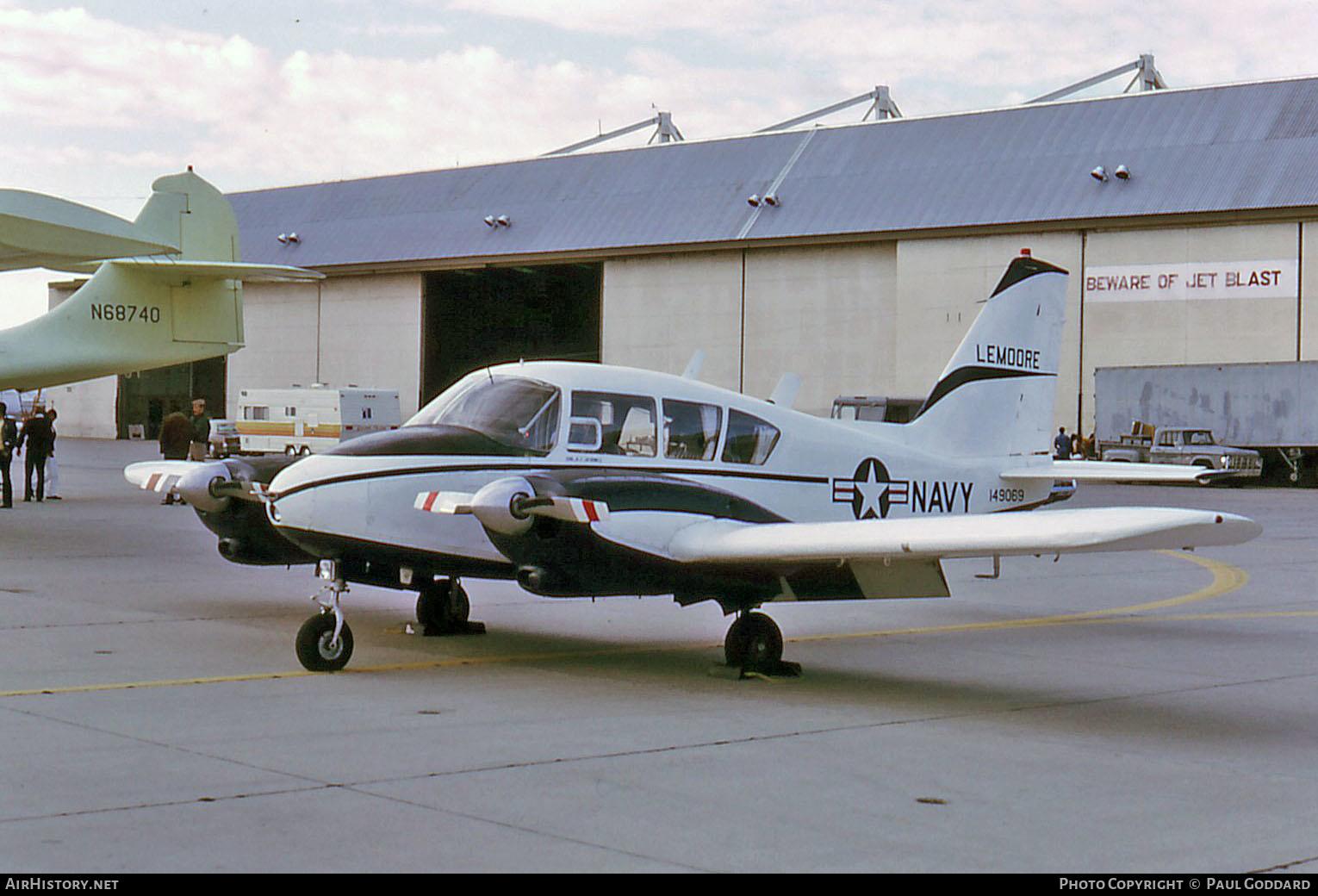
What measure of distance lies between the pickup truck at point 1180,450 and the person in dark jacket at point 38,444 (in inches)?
1234

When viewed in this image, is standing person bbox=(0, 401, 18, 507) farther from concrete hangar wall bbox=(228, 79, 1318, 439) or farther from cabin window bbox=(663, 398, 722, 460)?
concrete hangar wall bbox=(228, 79, 1318, 439)

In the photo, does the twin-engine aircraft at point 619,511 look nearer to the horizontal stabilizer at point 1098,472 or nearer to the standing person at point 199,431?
the horizontal stabilizer at point 1098,472

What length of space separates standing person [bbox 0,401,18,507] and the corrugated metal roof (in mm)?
32639

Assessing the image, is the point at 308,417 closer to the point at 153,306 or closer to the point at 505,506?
the point at 153,306

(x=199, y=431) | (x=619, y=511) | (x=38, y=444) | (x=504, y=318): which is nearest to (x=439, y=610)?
(x=619, y=511)

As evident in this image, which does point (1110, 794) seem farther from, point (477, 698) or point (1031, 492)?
point (1031, 492)

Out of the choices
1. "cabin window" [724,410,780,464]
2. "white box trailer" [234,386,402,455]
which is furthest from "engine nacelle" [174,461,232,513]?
"white box trailer" [234,386,402,455]

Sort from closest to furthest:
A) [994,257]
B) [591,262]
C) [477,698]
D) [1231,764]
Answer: [1231,764]
[477,698]
[994,257]
[591,262]

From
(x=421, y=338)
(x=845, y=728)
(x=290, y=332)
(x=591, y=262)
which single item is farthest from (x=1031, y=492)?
(x=290, y=332)

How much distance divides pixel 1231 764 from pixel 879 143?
4889 cm

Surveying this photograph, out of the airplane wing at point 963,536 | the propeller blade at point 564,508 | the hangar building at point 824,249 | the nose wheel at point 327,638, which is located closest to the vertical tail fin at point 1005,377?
the airplane wing at point 963,536

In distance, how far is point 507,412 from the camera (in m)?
10.4

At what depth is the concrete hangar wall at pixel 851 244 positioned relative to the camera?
155ft

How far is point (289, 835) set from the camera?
5.63m
